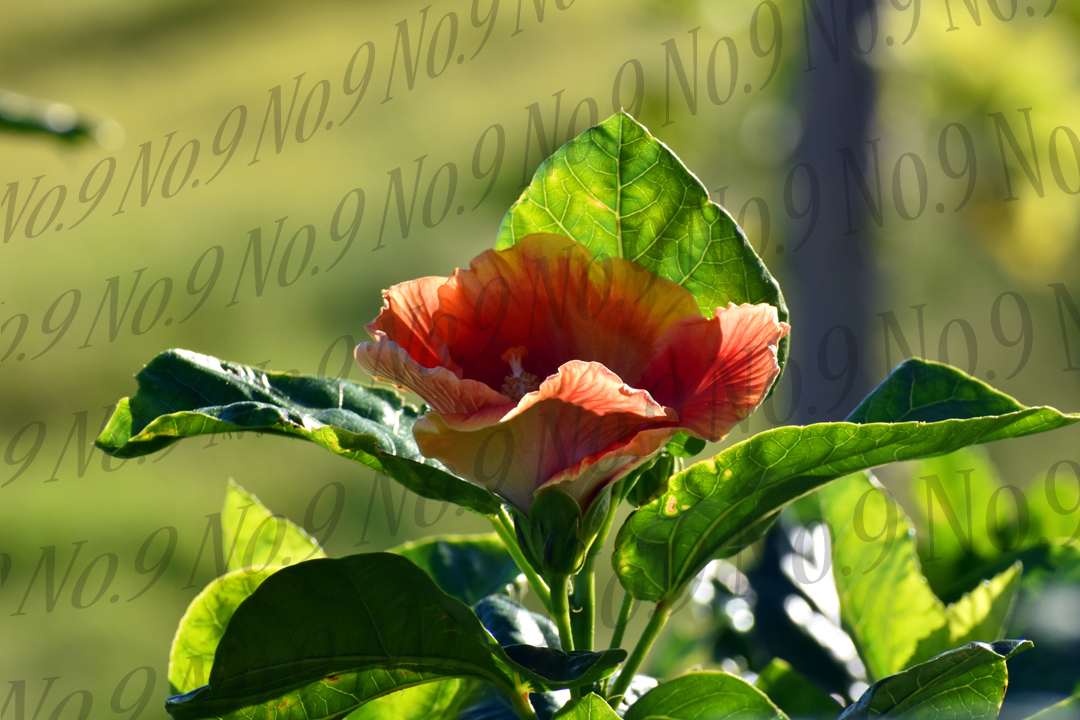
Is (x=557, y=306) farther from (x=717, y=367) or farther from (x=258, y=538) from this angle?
(x=258, y=538)

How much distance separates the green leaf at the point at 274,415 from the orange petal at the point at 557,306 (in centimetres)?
5

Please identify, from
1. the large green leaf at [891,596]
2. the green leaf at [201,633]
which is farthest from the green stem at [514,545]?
the large green leaf at [891,596]

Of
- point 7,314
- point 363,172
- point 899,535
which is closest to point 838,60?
point 899,535

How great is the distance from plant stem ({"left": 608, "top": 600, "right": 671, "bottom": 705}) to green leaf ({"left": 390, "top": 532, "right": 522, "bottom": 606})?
0.14 metres

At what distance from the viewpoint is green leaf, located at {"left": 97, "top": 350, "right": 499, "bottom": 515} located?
0.29 meters

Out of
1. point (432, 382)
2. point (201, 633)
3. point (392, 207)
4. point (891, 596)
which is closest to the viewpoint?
point (432, 382)

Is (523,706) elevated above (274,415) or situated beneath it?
situated beneath

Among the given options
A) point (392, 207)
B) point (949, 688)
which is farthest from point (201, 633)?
point (392, 207)

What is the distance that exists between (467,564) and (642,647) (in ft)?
0.56

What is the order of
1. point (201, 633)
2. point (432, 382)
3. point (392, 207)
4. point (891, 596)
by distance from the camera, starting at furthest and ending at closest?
point (392, 207), point (891, 596), point (201, 633), point (432, 382)

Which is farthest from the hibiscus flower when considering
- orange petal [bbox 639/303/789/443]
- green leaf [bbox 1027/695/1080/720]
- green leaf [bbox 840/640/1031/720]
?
green leaf [bbox 1027/695/1080/720]

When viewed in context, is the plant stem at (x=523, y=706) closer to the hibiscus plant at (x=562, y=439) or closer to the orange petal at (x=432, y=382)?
the hibiscus plant at (x=562, y=439)

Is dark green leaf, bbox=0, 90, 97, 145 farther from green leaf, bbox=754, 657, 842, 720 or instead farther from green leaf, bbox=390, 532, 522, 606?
green leaf, bbox=754, 657, 842, 720

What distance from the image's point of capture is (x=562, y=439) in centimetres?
29
